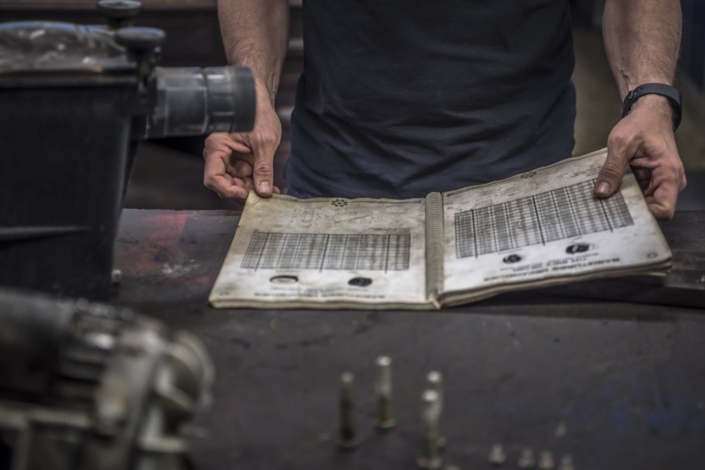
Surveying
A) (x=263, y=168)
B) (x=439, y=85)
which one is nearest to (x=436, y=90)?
(x=439, y=85)

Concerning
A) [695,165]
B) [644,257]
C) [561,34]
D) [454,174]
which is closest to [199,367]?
[644,257]

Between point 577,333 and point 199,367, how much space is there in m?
0.52

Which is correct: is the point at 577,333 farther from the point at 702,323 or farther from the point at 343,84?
the point at 343,84

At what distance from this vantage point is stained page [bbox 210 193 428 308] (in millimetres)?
1034

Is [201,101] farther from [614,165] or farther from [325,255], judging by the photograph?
[614,165]

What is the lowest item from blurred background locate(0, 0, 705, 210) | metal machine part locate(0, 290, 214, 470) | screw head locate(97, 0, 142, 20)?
blurred background locate(0, 0, 705, 210)

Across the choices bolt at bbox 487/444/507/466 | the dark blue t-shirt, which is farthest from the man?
bolt at bbox 487/444/507/466

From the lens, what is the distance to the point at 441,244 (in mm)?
1127

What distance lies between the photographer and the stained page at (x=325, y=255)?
1034 millimetres

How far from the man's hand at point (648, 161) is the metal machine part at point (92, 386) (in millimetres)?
754

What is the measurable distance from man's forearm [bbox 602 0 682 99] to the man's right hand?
2.19ft

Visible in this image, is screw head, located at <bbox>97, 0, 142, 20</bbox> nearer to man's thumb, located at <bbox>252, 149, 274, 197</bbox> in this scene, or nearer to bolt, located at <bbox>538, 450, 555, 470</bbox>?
man's thumb, located at <bbox>252, 149, 274, 197</bbox>

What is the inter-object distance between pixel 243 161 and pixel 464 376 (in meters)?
0.66

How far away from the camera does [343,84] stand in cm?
149
